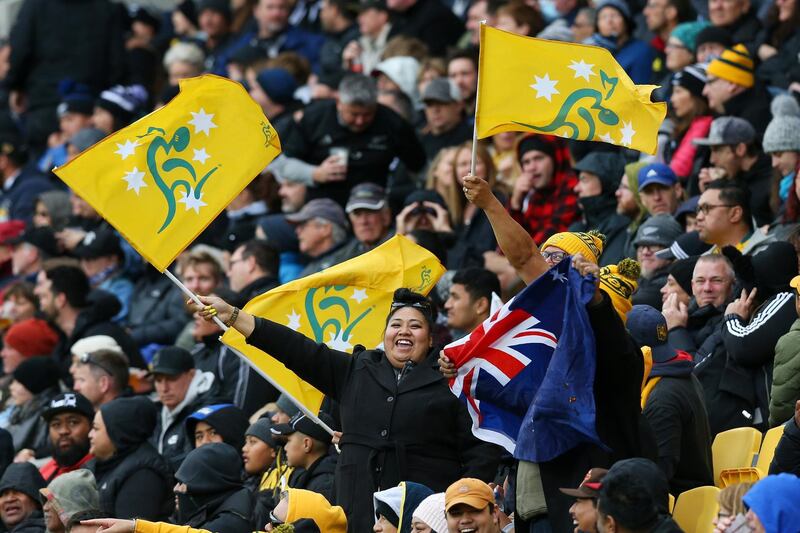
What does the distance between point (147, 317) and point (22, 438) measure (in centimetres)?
225

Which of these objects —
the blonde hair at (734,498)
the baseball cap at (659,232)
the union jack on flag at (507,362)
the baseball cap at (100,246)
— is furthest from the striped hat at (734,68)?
the blonde hair at (734,498)

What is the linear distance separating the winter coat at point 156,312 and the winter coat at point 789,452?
7.34 meters

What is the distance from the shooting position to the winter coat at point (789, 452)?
25.5 feet

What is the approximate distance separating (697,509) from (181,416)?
4.87 m

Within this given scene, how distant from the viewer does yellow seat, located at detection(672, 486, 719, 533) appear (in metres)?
7.89

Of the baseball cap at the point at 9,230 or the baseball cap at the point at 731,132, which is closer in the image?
the baseball cap at the point at 731,132

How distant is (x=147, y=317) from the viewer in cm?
1486

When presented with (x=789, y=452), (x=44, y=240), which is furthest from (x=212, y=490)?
(x=44, y=240)

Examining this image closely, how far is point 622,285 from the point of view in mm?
8219

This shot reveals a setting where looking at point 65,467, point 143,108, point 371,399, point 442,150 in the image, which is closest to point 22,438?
point 65,467

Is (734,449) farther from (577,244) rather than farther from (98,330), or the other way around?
(98,330)

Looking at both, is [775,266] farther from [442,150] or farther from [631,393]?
[442,150]

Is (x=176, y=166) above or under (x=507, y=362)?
above

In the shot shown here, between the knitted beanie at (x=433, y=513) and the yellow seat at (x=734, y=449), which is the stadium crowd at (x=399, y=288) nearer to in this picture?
the knitted beanie at (x=433, y=513)
